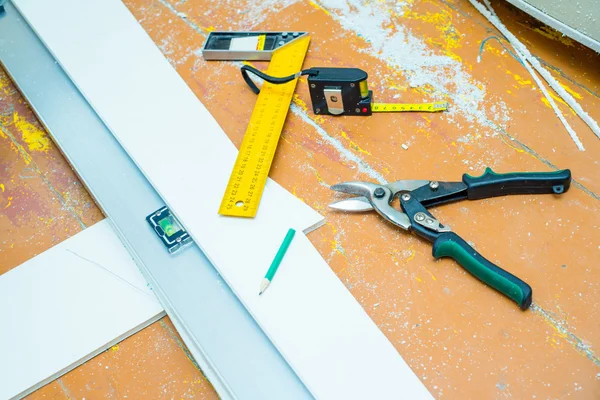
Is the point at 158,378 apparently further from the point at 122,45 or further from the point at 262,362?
the point at 122,45

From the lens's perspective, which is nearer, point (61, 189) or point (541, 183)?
point (541, 183)

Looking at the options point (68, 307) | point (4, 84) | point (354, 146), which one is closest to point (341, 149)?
point (354, 146)

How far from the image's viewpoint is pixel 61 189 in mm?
1860

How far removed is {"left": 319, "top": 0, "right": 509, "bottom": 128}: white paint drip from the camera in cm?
179

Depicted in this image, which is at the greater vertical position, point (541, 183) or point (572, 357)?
point (541, 183)

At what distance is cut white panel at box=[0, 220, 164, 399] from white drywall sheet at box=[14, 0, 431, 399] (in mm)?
236

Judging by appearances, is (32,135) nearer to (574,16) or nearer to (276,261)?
(276,261)

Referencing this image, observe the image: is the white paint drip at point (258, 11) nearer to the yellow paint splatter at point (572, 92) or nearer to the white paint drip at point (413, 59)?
the white paint drip at point (413, 59)

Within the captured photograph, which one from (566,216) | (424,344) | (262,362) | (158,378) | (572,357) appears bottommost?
(158,378)

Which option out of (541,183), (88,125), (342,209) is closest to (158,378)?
(342,209)

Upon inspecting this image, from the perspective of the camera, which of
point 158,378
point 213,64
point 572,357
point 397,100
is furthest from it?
point 213,64

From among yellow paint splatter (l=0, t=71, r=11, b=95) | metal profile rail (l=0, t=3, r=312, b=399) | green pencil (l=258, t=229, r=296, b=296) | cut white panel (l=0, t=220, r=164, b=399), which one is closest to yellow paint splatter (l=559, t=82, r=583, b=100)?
green pencil (l=258, t=229, r=296, b=296)

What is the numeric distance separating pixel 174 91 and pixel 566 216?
1280 millimetres

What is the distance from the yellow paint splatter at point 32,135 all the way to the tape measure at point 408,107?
1135 millimetres
